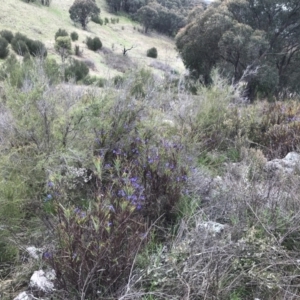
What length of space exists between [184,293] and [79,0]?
34654 mm

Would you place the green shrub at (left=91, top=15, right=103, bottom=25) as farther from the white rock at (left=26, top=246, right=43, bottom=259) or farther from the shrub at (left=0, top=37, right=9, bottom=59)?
the white rock at (left=26, top=246, right=43, bottom=259)

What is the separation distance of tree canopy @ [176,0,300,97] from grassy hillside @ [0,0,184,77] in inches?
70.9

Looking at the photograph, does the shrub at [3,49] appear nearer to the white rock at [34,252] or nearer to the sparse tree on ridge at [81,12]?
the sparse tree on ridge at [81,12]

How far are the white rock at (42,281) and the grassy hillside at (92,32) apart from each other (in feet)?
50.7

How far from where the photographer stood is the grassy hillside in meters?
22.7

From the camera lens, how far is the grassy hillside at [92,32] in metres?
22.7

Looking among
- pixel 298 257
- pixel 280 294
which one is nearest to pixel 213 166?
pixel 298 257

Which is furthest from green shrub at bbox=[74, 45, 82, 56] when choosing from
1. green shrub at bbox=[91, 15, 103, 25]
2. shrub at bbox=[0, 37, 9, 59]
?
green shrub at bbox=[91, 15, 103, 25]

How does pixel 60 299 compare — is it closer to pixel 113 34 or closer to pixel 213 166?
pixel 213 166

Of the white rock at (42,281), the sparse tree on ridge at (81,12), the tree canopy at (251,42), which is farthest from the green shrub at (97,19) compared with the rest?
the white rock at (42,281)

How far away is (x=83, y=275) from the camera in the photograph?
5.96ft

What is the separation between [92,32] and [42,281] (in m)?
31.6

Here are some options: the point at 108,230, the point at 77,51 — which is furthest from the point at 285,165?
the point at 77,51

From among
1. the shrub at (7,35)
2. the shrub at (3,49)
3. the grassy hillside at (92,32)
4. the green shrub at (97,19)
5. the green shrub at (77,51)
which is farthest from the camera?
the green shrub at (97,19)
